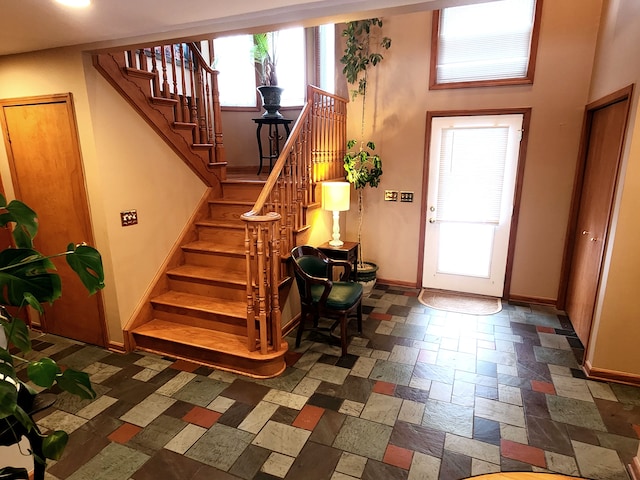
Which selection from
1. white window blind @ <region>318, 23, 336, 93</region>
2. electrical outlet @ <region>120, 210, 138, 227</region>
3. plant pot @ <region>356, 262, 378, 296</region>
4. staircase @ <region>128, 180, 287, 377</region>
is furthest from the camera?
white window blind @ <region>318, 23, 336, 93</region>

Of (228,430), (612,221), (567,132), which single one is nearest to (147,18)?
(228,430)

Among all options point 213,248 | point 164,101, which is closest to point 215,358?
point 213,248

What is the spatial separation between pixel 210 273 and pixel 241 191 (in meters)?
1.05

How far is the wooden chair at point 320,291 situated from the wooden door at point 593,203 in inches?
78.9

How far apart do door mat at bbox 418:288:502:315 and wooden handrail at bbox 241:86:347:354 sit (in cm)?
182

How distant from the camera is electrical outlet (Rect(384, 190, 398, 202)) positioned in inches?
183

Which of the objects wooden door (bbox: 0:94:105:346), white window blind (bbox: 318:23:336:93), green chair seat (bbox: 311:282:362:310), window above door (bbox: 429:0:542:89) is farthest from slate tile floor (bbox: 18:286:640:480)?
white window blind (bbox: 318:23:336:93)

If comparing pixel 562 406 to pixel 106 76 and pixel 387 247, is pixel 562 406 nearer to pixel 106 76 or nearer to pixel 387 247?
pixel 387 247

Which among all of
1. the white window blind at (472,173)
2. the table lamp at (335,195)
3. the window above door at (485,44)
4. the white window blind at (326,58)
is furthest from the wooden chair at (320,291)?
the white window blind at (326,58)

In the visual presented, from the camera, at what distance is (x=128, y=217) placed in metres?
3.21

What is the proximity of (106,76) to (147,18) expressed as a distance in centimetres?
100

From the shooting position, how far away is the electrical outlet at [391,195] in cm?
466

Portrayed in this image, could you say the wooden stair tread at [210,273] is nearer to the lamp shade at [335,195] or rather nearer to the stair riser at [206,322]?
the stair riser at [206,322]

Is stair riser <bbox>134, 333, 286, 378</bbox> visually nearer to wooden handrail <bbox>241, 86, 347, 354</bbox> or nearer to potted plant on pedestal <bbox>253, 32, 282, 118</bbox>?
wooden handrail <bbox>241, 86, 347, 354</bbox>
